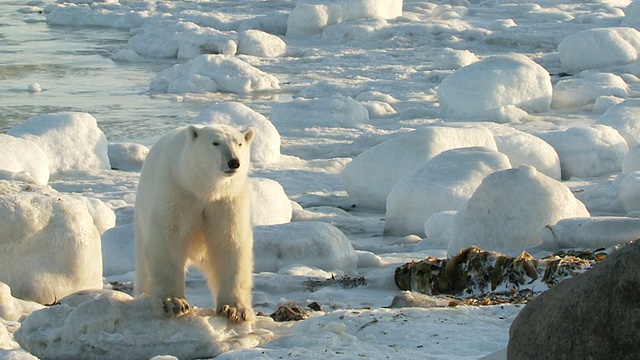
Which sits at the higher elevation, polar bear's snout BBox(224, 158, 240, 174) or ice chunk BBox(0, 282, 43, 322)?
polar bear's snout BBox(224, 158, 240, 174)

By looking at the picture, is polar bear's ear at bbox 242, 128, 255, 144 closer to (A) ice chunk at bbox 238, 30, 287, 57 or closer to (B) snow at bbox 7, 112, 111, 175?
(B) snow at bbox 7, 112, 111, 175

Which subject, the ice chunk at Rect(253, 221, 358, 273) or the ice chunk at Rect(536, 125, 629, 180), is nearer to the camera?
the ice chunk at Rect(253, 221, 358, 273)

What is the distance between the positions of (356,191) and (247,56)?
1348 centimetres

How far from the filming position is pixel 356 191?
11156mm

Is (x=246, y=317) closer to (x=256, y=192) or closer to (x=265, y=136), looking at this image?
(x=256, y=192)

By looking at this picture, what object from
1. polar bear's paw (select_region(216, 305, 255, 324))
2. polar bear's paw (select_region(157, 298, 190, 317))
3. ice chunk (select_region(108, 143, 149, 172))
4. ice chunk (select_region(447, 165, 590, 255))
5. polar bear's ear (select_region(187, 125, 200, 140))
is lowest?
ice chunk (select_region(108, 143, 149, 172))

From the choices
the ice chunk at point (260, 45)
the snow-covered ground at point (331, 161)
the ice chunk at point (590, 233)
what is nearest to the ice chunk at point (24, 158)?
the snow-covered ground at point (331, 161)

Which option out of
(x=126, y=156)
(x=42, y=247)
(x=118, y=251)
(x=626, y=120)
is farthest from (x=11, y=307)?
(x=626, y=120)

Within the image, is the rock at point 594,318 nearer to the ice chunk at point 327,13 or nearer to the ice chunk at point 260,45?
the ice chunk at point 260,45

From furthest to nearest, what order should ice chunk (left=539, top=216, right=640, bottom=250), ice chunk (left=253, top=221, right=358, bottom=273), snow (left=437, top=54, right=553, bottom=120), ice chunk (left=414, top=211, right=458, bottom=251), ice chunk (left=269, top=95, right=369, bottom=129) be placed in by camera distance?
snow (left=437, top=54, right=553, bottom=120)
ice chunk (left=269, top=95, right=369, bottom=129)
ice chunk (left=414, top=211, right=458, bottom=251)
ice chunk (left=253, top=221, right=358, bottom=273)
ice chunk (left=539, top=216, right=640, bottom=250)

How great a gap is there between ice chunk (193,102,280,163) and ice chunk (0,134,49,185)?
2492 millimetres

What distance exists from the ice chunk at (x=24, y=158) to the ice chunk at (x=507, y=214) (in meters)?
4.62

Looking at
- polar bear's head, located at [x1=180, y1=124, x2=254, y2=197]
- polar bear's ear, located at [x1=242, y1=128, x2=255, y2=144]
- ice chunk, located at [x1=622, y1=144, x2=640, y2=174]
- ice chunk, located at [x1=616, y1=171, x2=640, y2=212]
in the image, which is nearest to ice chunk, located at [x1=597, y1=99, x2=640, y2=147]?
ice chunk, located at [x1=622, y1=144, x2=640, y2=174]

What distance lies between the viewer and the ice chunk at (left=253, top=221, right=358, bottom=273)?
7925 mm
